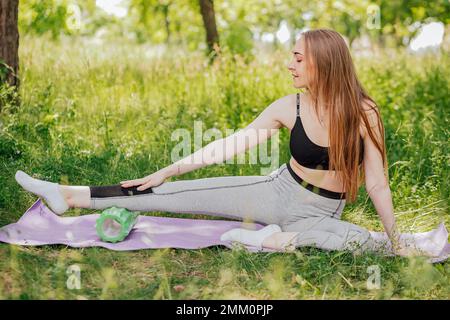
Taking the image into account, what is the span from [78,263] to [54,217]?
0.66 metres

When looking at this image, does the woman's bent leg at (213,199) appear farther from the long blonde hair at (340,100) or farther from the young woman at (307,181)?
the long blonde hair at (340,100)

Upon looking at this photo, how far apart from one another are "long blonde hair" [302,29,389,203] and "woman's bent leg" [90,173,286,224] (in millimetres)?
382

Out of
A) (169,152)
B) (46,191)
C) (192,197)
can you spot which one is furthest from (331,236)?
(169,152)

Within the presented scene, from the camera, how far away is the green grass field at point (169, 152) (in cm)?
283

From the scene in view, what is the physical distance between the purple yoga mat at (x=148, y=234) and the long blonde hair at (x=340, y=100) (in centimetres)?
46

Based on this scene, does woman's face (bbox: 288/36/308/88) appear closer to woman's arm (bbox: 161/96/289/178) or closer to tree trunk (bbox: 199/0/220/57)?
woman's arm (bbox: 161/96/289/178)

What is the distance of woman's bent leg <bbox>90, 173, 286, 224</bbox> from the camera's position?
333 cm

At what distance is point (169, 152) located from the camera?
4801mm

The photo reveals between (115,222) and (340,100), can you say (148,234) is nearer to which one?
(115,222)

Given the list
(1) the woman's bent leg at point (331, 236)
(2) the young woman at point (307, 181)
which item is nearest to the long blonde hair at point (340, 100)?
(2) the young woman at point (307, 181)

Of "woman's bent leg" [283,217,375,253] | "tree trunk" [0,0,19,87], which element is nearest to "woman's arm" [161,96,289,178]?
"woman's bent leg" [283,217,375,253]

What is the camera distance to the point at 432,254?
3.21 meters

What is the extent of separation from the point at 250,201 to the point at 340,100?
71cm
